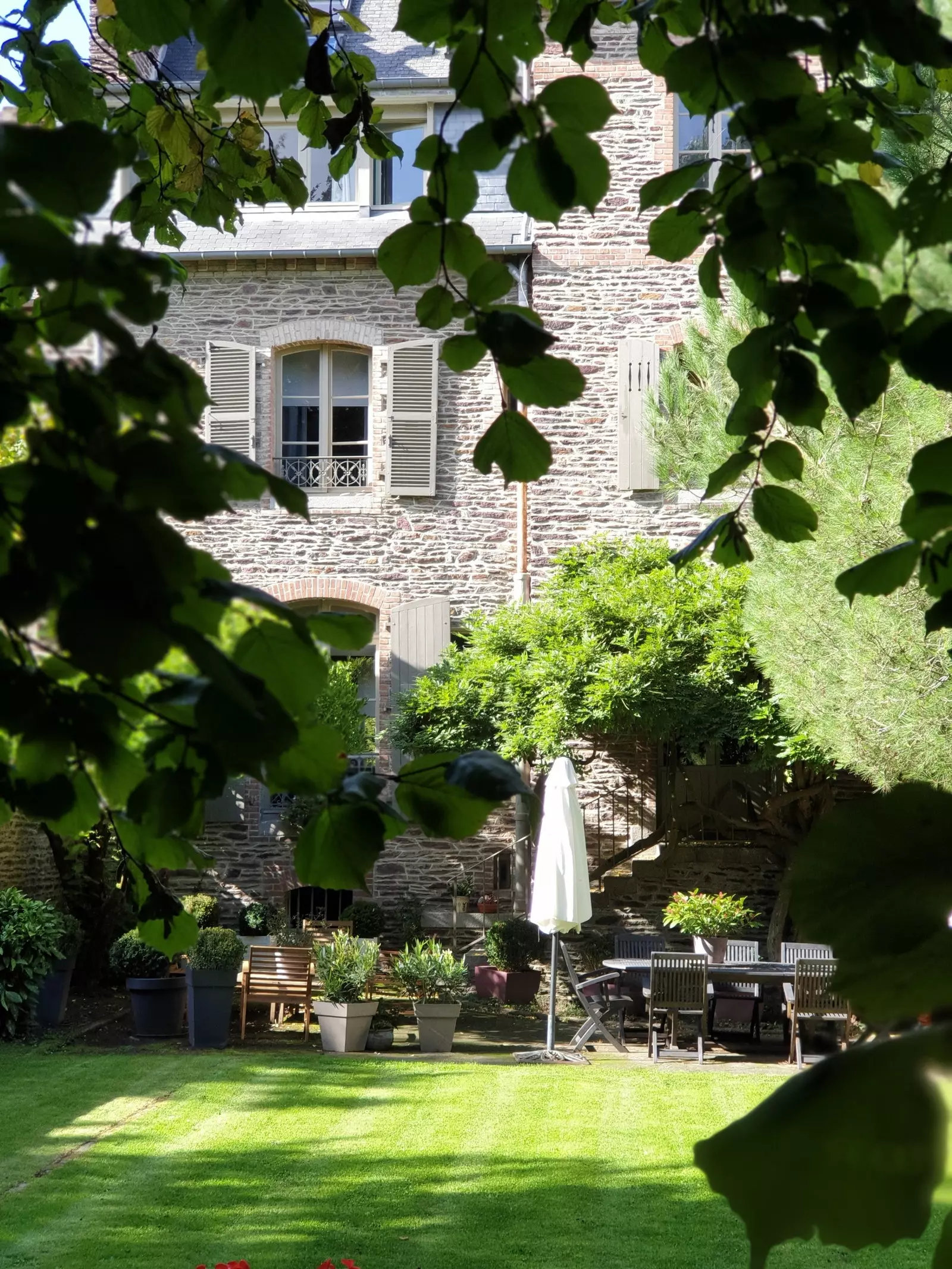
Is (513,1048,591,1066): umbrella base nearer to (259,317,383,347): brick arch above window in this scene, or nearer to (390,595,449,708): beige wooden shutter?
(390,595,449,708): beige wooden shutter

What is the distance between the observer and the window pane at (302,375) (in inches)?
494

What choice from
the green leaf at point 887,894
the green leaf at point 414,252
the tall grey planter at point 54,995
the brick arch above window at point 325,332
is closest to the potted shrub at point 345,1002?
the tall grey planter at point 54,995

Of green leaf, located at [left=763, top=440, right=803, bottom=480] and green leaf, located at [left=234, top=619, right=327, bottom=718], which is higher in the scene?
green leaf, located at [left=763, top=440, right=803, bottom=480]

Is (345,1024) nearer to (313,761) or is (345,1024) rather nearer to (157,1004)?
(157,1004)

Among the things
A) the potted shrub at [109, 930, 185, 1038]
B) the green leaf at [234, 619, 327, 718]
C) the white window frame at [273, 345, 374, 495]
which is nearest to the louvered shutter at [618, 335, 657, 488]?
Result: the white window frame at [273, 345, 374, 495]

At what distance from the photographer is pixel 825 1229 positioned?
358 mm

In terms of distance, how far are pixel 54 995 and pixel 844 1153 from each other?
32.3 ft

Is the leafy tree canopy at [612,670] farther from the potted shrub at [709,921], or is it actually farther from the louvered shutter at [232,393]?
the louvered shutter at [232,393]

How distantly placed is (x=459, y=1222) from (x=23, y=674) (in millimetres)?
4982

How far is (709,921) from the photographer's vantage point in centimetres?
956

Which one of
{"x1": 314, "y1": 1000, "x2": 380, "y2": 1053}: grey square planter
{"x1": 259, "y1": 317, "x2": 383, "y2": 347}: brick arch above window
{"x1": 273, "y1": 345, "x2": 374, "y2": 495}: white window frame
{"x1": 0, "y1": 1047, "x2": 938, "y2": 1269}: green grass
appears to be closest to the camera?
{"x1": 0, "y1": 1047, "x2": 938, "y2": 1269}: green grass

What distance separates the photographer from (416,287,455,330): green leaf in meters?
1.23

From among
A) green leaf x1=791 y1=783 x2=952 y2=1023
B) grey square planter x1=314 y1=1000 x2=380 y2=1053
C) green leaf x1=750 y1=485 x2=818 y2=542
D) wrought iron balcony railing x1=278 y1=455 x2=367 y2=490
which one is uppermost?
wrought iron balcony railing x1=278 y1=455 x2=367 y2=490

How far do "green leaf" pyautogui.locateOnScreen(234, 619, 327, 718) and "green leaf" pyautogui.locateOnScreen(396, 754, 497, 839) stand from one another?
148mm
